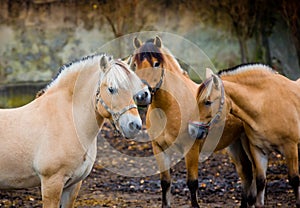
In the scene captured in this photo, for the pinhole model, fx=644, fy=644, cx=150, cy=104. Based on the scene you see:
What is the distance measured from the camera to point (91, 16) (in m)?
11.6

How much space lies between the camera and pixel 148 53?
599cm

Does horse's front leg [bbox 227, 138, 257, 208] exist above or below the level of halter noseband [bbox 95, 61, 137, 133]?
below

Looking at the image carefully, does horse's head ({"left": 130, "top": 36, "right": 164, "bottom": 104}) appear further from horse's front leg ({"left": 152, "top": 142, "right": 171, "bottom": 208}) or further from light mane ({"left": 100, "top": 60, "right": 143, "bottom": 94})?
light mane ({"left": 100, "top": 60, "right": 143, "bottom": 94})

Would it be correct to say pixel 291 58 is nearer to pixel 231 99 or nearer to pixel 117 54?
pixel 117 54

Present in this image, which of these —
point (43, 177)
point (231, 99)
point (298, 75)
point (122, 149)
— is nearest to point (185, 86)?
point (231, 99)

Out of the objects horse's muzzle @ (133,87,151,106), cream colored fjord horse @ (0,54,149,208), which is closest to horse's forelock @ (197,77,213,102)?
horse's muzzle @ (133,87,151,106)

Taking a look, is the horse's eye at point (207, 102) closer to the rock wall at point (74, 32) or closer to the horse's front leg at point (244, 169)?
the horse's front leg at point (244, 169)

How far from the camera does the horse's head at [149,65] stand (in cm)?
596

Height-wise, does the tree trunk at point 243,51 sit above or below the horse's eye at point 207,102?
below

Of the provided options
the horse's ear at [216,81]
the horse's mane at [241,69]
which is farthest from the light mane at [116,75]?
the horse's mane at [241,69]

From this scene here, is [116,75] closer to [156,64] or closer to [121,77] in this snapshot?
[121,77]

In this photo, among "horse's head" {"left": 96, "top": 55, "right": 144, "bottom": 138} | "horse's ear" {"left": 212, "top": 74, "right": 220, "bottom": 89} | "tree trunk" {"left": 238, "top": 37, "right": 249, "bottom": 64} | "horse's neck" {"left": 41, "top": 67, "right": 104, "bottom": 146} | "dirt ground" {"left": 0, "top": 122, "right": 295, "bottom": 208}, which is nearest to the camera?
"horse's head" {"left": 96, "top": 55, "right": 144, "bottom": 138}

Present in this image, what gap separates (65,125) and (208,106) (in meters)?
Answer: 1.58

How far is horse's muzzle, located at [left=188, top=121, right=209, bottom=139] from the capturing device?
19.0 feet
